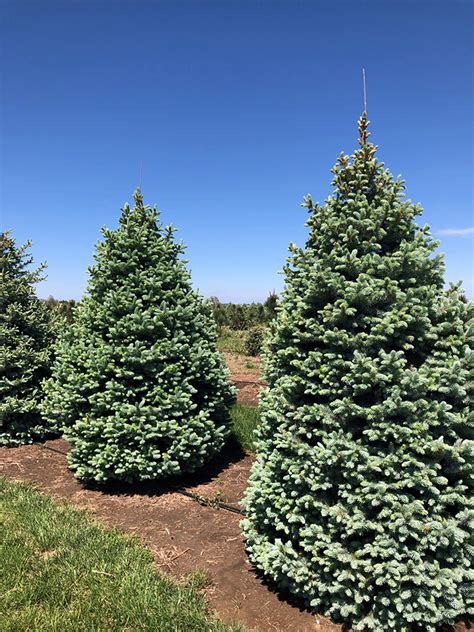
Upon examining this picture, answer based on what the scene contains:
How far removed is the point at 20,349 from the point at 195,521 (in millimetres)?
3903

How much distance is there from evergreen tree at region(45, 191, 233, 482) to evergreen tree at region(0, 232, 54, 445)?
4.98ft

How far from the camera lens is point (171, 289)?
5258mm

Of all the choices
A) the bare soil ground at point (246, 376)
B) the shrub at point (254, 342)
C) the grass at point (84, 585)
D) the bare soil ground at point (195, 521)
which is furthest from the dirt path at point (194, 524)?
the shrub at point (254, 342)

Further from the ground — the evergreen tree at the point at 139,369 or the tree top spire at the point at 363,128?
the tree top spire at the point at 363,128

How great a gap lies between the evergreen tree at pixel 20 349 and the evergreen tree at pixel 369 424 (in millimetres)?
4643

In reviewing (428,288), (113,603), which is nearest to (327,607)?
(113,603)

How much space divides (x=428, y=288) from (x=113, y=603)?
9.57ft

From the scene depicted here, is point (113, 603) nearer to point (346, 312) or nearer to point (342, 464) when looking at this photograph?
point (342, 464)

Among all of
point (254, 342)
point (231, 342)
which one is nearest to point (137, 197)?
point (254, 342)

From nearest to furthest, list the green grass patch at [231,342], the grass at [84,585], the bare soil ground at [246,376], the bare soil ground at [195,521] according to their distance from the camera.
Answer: the grass at [84,585], the bare soil ground at [195,521], the bare soil ground at [246,376], the green grass patch at [231,342]

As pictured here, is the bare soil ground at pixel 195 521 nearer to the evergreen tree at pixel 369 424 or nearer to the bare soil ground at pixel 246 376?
the evergreen tree at pixel 369 424

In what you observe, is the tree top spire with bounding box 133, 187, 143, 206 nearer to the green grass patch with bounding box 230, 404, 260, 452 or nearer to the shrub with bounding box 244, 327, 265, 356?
the green grass patch with bounding box 230, 404, 260, 452

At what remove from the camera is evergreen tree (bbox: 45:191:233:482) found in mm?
4648

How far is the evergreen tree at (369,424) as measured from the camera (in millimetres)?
2582
